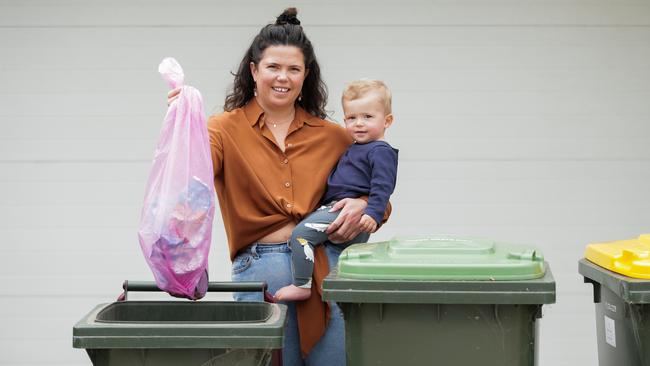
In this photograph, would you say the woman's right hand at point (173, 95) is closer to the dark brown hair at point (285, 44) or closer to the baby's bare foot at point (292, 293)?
the dark brown hair at point (285, 44)

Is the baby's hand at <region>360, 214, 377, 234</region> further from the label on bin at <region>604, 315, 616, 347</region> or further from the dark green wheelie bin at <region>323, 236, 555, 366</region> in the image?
the label on bin at <region>604, 315, 616, 347</region>

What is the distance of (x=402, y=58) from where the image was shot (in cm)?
682

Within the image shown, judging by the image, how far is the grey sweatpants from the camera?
4156mm

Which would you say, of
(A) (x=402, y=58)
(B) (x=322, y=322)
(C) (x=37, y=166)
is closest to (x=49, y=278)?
(C) (x=37, y=166)

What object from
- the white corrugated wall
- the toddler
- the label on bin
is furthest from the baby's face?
the white corrugated wall

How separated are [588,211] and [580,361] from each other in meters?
0.95

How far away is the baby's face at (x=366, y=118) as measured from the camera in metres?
4.36

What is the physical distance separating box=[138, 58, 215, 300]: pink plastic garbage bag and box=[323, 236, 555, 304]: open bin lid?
47cm

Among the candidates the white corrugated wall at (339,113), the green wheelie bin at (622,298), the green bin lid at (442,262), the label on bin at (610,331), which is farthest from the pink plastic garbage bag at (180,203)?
the white corrugated wall at (339,113)

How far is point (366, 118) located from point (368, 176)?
0.80 ft

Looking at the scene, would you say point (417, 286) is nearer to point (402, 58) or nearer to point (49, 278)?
point (402, 58)

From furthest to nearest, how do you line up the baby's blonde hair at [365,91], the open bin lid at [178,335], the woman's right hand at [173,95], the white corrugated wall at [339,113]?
the white corrugated wall at [339,113], the baby's blonde hair at [365,91], the woman's right hand at [173,95], the open bin lid at [178,335]

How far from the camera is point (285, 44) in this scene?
4.27 m

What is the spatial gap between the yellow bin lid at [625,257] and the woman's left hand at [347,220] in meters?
0.94
